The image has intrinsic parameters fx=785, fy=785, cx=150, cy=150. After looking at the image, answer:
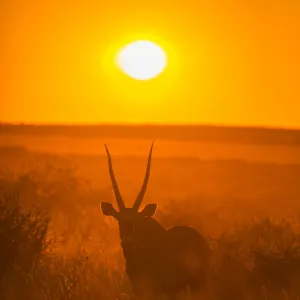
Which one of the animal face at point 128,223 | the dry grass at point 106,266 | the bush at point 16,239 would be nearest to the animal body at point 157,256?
the animal face at point 128,223

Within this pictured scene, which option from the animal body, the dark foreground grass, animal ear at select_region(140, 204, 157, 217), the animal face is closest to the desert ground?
the dark foreground grass

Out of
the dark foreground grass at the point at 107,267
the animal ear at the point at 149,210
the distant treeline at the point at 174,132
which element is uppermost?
the distant treeline at the point at 174,132

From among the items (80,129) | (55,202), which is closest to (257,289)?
(55,202)

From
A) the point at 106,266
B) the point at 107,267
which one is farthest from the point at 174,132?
the point at 107,267

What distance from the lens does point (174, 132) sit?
325ft

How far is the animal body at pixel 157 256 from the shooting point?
31.5 feet

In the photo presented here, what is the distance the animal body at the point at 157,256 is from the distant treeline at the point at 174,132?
79.3 metres

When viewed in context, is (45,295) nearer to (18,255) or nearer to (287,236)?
(18,255)

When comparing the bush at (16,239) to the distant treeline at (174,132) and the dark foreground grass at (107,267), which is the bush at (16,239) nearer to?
the dark foreground grass at (107,267)

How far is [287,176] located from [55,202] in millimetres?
27141

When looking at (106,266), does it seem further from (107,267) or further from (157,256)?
(157,256)

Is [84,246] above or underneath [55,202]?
underneath

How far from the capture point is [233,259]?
1065 cm

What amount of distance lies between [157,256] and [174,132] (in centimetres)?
8941
